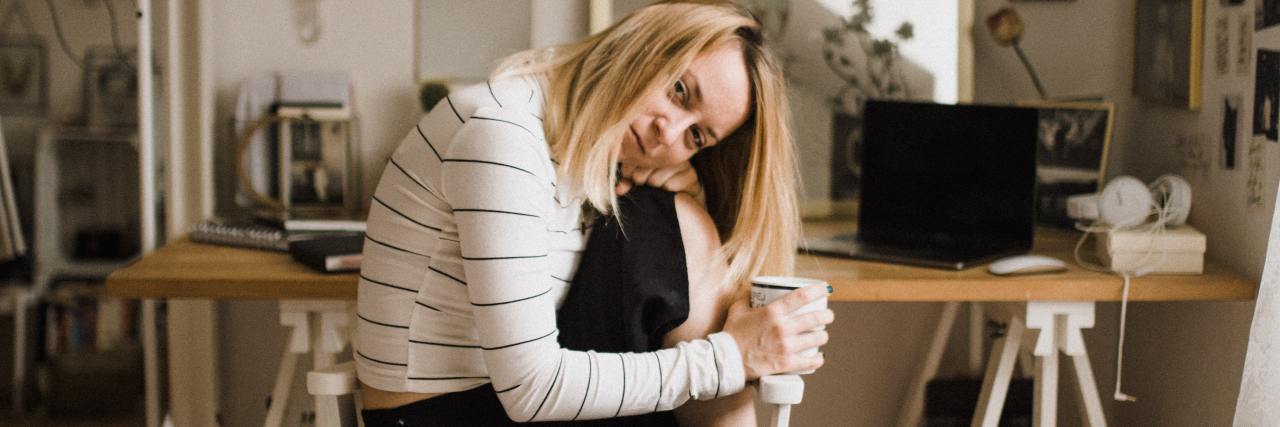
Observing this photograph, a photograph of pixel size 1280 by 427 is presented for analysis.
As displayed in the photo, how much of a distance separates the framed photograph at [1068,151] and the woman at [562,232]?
94 centimetres

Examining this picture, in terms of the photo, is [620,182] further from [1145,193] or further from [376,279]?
[1145,193]

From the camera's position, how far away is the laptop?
6.31ft

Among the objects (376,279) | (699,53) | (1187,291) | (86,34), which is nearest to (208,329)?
(86,34)

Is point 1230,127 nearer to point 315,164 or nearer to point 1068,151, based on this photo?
point 1068,151

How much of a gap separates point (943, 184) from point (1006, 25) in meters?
0.41

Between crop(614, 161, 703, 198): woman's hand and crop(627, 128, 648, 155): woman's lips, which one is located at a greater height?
crop(627, 128, 648, 155): woman's lips

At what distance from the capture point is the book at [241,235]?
74.9 inches

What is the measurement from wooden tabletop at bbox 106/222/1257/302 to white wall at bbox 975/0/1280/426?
0.11 metres

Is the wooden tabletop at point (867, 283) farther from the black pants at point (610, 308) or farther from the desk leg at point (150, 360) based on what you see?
the black pants at point (610, 308)

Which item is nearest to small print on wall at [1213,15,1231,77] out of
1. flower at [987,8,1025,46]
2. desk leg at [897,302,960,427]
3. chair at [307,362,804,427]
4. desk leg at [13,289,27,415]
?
flower at [987,8,1025,46]

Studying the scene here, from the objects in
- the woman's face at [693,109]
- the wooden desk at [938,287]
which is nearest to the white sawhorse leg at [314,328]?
the wooden desk at [938,287]

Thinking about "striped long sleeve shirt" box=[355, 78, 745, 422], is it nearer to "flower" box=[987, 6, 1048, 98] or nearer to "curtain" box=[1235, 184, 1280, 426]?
"curtain" box=[1235, 184, 1280, 426]

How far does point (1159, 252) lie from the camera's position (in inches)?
70.2

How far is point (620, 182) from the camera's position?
4.57 feet
